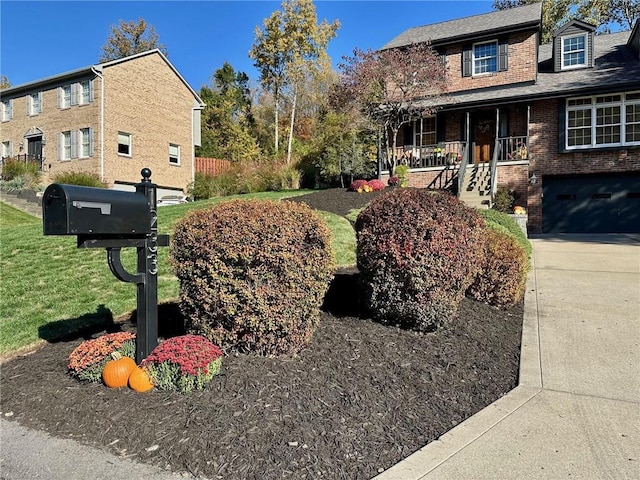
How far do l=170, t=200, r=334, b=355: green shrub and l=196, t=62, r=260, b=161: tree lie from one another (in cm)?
2824

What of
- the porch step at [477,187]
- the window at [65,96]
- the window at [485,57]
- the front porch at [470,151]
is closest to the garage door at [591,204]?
the front porch at [470,151]

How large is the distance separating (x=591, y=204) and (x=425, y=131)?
23.5 ft

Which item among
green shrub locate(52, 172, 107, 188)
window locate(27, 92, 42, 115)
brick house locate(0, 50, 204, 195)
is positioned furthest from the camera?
window locate(27, 92, 42, 115)

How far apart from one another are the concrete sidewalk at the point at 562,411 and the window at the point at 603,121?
1248cm

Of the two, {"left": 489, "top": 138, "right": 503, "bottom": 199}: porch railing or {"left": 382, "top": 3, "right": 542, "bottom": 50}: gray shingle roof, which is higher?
{"left": 382, "top": 3, "right": 542, "bottom": 50}: gray shingle roof

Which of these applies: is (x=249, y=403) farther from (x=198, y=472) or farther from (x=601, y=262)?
(x=601, y=262)

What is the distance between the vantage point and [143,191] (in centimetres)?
364

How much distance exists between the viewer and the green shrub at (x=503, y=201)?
1524cm

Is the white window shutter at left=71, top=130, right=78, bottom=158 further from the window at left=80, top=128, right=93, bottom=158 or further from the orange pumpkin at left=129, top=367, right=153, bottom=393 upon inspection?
the orange pumpkin at left=129, top=367, right=153, bottom=393

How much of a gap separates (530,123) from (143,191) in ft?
56.2

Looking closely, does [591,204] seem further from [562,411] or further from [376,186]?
[562,411]

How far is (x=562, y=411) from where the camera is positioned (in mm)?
3254

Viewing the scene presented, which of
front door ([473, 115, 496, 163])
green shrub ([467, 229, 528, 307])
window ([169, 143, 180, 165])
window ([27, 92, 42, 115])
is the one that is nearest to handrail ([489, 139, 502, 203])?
front door ([473, 115, 496, 163])

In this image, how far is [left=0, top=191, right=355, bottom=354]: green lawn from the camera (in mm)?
5191
